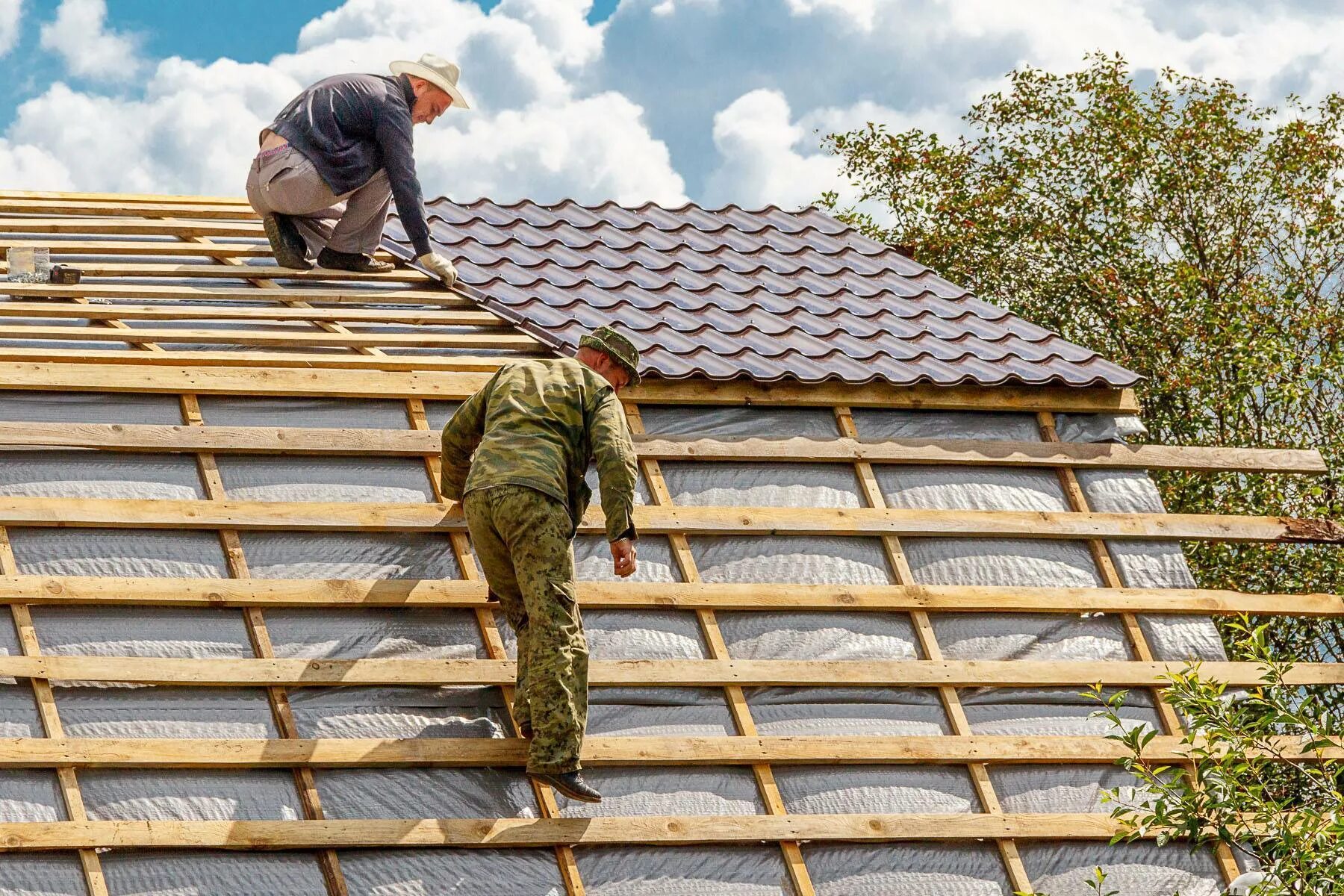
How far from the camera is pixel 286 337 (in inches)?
249

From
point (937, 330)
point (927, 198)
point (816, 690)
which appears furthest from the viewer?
point (927, 198)

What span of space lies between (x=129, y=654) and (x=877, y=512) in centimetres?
290

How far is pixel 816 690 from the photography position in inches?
231

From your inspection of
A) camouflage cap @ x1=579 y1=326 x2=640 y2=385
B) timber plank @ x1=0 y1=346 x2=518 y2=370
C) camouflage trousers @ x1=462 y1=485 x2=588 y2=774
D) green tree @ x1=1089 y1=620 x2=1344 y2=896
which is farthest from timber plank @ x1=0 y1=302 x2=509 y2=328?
green tree @ x1=1089 y1=620 x2=1344 y2=896

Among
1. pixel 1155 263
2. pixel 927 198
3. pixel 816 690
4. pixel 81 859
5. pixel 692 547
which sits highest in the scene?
pixel 927 198

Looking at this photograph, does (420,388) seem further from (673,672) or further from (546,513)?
(673,672)

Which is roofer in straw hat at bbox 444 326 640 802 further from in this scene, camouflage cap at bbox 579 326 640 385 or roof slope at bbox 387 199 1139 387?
roof slope at bbox 387 199 1139 387

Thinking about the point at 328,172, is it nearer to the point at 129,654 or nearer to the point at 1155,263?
the point at 129,654

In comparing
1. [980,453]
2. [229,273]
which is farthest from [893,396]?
[229,273]

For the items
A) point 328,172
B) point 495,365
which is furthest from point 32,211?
point 495,365

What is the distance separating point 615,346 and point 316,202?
2.12 metres

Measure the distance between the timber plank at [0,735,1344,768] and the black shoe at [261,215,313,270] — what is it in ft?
8.85

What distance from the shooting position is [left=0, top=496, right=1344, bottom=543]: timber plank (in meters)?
5.32

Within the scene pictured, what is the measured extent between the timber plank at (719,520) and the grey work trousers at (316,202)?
1836mm
